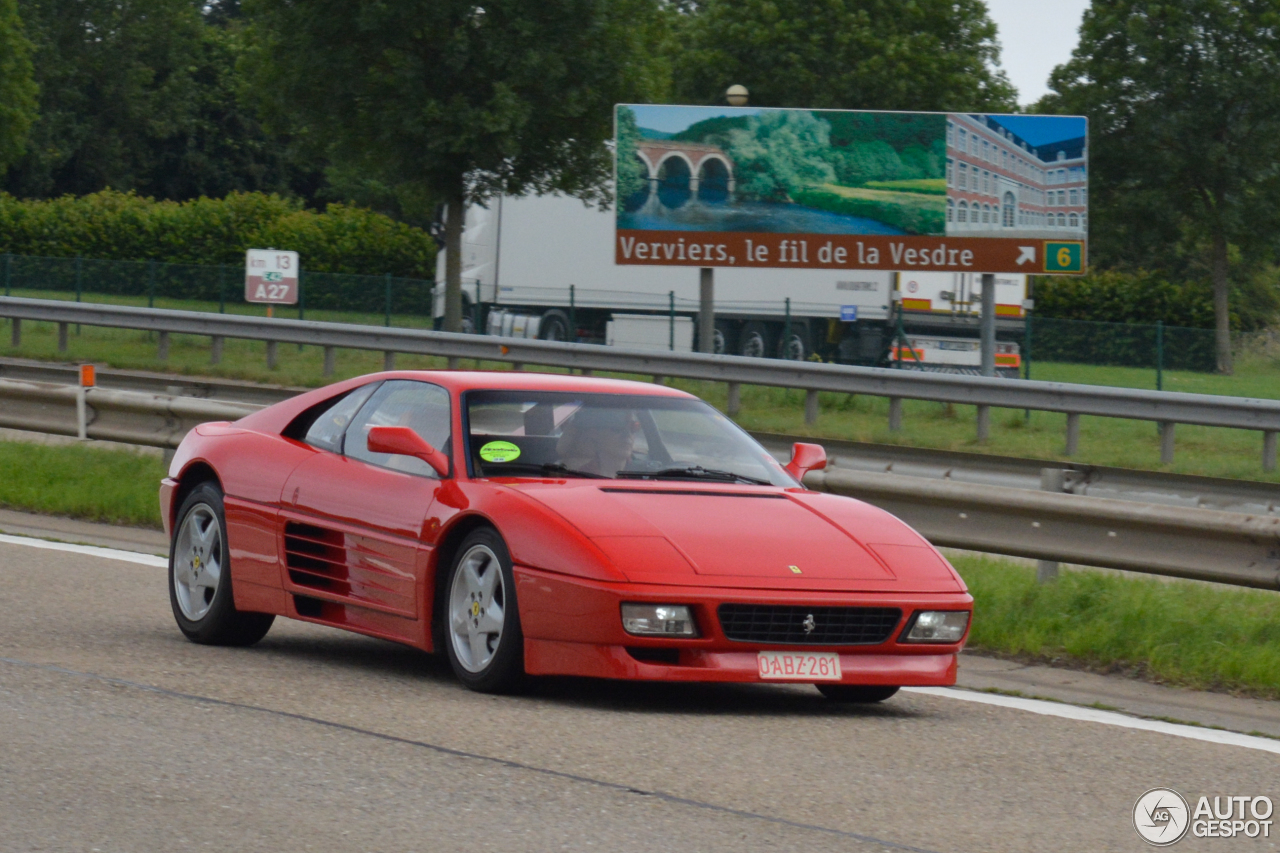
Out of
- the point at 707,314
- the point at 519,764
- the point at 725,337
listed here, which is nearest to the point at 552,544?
the point at 519,764

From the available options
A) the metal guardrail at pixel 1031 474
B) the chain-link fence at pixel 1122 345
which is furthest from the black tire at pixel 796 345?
the metal guardrail at pixel 1031 474

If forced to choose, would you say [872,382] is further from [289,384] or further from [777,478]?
[777,478]

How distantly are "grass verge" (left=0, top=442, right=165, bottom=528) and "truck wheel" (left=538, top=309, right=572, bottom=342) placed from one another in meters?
20.8

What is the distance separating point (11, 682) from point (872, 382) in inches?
571

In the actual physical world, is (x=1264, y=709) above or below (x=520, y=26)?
below

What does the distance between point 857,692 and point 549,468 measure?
1.38m

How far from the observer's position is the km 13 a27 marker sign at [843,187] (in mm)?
24594

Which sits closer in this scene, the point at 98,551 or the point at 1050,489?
the point at 1050,489

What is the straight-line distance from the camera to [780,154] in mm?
25531

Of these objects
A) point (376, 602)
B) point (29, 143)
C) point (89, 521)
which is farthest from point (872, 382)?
point (29, 143)

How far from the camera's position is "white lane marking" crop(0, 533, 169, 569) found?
10258 mm

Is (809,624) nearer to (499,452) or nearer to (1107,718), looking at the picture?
(1107,718)

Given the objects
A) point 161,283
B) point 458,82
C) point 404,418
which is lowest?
point 404,418

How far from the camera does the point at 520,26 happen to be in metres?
31.6
